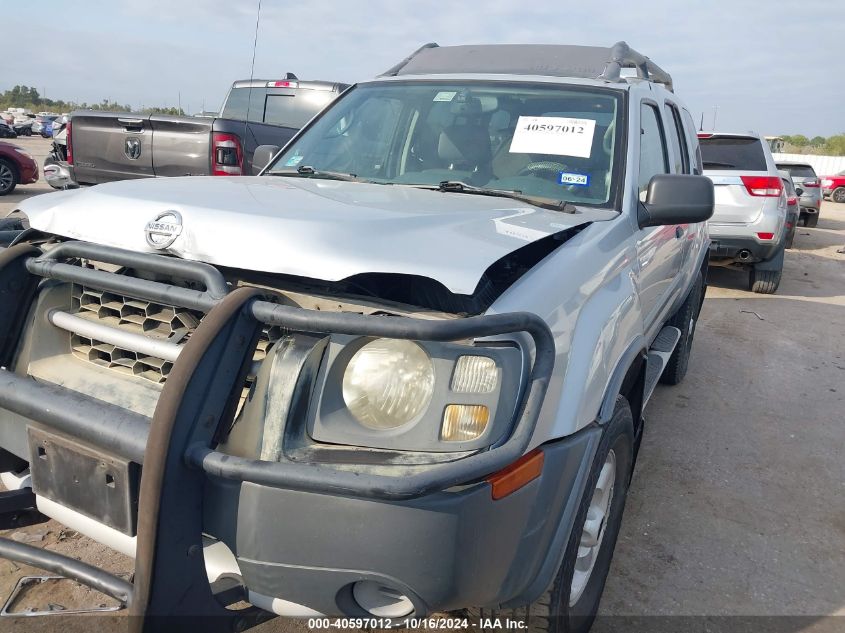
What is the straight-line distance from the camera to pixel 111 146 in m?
7.58

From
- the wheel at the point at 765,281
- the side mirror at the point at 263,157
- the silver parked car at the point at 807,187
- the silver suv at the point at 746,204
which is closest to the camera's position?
the side mirror at the point at 263,157

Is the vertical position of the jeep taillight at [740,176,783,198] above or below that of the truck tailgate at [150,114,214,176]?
above

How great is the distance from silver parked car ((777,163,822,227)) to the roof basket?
40.0ft

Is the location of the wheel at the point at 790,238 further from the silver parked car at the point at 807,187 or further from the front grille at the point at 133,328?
the front grille at the point at 133,328

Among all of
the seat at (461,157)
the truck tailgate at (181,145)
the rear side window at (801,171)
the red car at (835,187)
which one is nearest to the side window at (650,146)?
the seat at (461,157)

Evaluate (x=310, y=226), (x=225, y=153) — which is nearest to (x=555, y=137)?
(x=310, y=226)

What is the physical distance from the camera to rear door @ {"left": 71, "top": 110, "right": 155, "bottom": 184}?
740cm

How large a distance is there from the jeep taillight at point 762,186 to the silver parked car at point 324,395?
21.4 ft

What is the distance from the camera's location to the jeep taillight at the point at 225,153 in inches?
281

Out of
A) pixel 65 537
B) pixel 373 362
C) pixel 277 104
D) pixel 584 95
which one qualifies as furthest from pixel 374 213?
pixel 277 104

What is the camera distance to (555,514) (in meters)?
1.83

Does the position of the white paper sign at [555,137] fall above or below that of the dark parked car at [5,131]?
below

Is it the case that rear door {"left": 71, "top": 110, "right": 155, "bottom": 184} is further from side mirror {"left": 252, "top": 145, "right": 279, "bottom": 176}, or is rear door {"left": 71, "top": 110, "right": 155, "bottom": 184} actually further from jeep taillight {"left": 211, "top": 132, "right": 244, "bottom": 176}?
side mirror {"left": 252, "top": 145, "right": 279, "bottom": 176}

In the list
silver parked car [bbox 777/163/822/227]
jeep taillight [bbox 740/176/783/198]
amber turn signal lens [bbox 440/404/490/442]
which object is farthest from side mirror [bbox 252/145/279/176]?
silver parked car [bbox 777/163/822/227]
